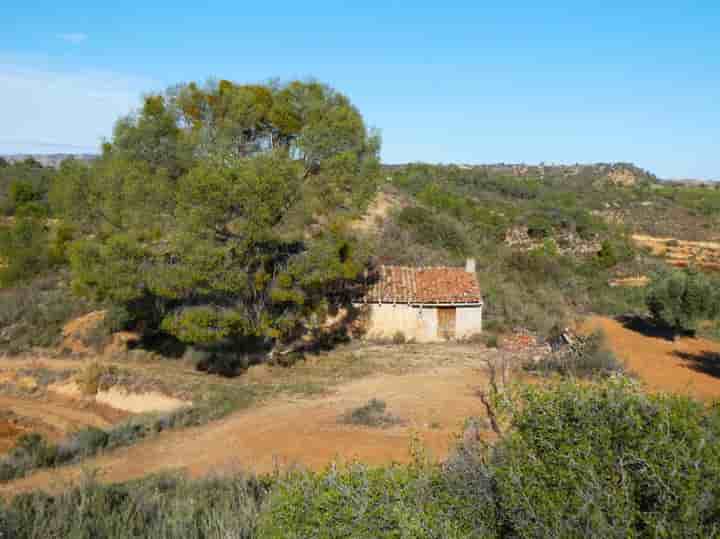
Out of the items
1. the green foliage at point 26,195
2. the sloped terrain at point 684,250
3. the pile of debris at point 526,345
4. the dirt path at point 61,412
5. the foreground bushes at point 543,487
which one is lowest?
the dirt path at point 61,412

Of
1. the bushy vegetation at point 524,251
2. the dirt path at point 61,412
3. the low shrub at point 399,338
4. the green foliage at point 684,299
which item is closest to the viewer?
the dirt path at point 61,412

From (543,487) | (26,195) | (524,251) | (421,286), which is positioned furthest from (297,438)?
(26,195)

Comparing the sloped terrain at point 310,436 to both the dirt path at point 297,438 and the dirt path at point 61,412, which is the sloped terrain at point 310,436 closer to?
the dirt path at point 297,438

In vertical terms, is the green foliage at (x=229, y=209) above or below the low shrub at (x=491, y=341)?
above

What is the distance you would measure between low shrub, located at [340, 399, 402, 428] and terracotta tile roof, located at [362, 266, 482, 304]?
7475mm

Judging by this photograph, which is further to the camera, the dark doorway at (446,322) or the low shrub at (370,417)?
the dark doorway at (446,322)

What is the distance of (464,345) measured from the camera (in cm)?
1836

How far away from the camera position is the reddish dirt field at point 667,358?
1408cm

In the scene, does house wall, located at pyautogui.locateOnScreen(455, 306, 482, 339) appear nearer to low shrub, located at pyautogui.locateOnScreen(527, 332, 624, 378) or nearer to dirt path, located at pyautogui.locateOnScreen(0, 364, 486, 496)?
low shrub, located at pyautogui.locateOnScreen(527, 332, 624, 378)

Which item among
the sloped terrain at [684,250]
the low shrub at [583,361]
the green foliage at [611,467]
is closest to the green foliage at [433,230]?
the low shrub at [583,361]

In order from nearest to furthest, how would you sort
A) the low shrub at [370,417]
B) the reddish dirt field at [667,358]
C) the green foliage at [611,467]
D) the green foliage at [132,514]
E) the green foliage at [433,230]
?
the green foliage at [611,467], the green foliage at [132,514], the low shrub at [370,417], the reddish dirt field at [667,358], the green foliage at [433,230]

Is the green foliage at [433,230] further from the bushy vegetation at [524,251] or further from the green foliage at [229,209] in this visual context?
the green foliage at [229,209]

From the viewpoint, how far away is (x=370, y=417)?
11.2m

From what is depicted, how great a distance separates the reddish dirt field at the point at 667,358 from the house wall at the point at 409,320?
190 inches
